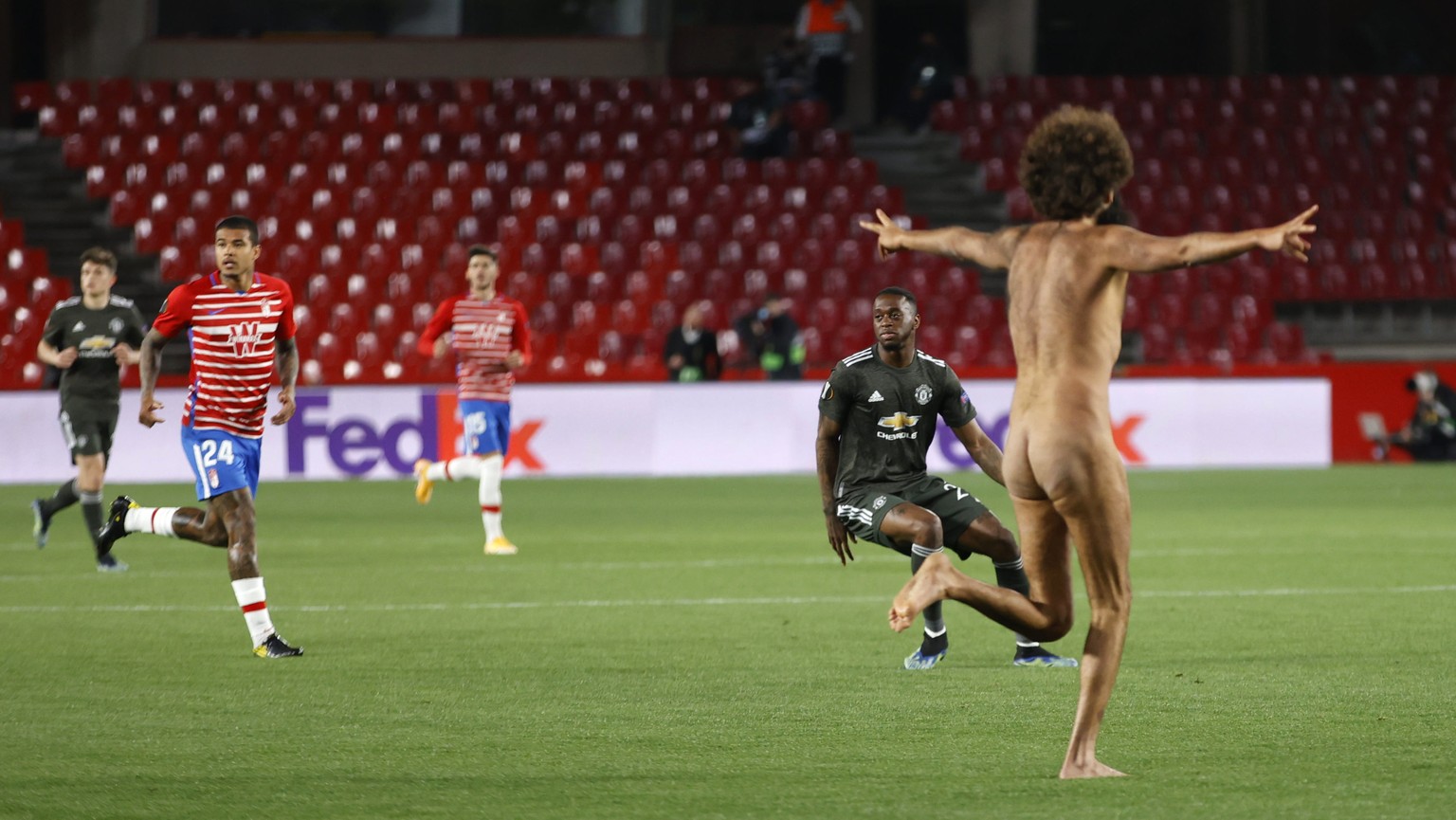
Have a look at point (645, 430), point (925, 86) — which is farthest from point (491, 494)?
point (925, 86)

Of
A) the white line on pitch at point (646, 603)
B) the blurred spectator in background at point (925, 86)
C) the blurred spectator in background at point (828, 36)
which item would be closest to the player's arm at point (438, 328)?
the white line on pitch at point (646, 603)

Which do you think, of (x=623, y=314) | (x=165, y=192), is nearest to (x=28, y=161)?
(x=165, y=192)

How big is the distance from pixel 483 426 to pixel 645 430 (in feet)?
26.0

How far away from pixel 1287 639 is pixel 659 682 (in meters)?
3.04

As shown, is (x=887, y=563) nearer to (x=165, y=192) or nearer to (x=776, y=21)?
(x=165, y=192)

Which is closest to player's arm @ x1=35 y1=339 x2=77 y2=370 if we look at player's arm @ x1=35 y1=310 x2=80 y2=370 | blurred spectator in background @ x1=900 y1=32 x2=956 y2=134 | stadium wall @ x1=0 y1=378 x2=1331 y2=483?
player's arm @ x1=35 y1=310 x2=80 y2=370

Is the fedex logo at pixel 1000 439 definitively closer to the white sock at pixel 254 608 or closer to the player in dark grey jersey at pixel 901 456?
the player in dark grey jersey at pixel 901 456

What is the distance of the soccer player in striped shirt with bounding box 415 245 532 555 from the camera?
13.9 meters

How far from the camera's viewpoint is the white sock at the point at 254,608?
Result: 346 inches

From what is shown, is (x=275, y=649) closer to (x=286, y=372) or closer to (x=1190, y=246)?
(x=286, y=372)

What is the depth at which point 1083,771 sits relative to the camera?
5609 millimetres

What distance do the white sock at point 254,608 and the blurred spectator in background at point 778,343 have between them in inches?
543

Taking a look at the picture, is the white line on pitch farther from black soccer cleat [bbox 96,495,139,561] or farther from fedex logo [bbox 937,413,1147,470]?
fedex logo [bbox 937,413,1147,470]

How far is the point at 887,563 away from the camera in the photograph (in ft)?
43.9
